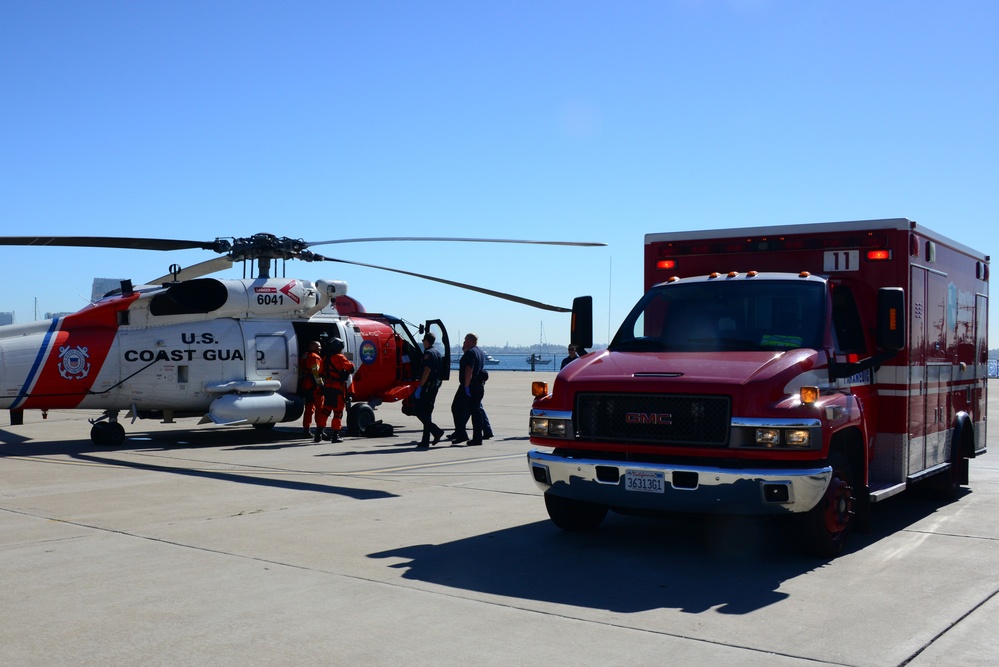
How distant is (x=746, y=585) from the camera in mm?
6043

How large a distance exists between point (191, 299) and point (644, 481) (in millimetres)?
10228

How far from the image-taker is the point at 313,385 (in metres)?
15.9

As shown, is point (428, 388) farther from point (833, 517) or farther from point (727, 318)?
point (833, 517)

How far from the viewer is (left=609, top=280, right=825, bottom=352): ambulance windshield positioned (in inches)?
287

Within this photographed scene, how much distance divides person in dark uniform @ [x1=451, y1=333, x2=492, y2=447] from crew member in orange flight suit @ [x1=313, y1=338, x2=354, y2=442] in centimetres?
183

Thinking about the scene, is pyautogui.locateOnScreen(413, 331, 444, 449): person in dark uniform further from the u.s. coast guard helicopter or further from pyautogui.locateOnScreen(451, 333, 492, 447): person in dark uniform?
the u.s. coast guard helicopter

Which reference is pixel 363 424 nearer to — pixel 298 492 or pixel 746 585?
pixel 298 492

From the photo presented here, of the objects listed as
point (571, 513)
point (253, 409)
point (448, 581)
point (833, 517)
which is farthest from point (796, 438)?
point (253, 409)

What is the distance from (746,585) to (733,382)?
4.33 feet

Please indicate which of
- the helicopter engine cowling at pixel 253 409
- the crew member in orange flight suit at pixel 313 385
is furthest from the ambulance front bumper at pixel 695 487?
the crew member in orange flight suit at pixel 313 385

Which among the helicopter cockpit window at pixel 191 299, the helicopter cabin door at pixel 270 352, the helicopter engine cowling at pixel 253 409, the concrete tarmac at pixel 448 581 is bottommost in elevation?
the concrete tarmac at pixel 448 581

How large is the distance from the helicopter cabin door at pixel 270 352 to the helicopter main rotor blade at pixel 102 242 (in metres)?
2.04

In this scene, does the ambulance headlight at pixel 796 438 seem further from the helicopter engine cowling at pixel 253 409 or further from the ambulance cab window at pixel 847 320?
the helicopter engine cowling at pixel 253 409

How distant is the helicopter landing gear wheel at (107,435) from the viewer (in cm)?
1438
